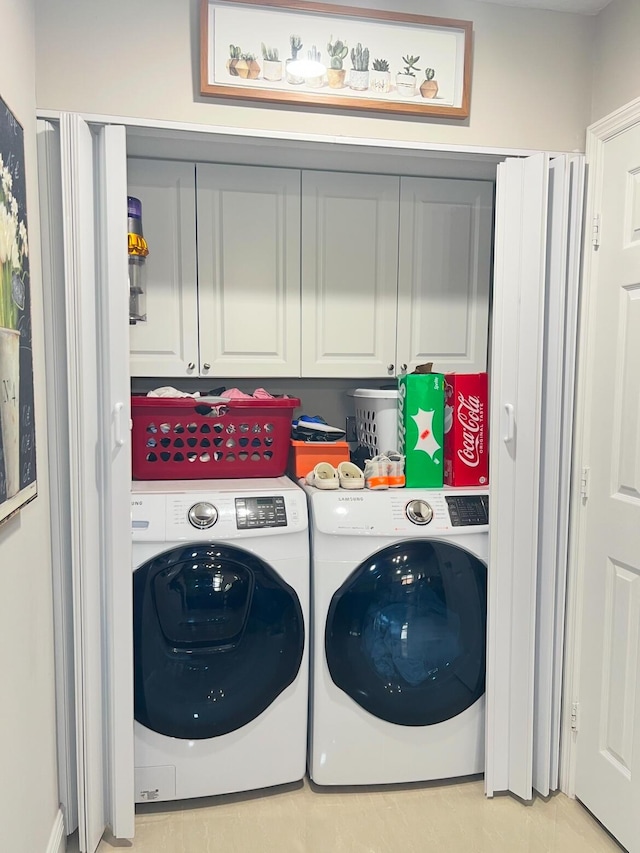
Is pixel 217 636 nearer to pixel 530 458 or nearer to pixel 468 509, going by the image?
pixel 468 509

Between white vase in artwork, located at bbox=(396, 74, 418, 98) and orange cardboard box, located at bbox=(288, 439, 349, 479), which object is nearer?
white vase in artwork, located at bbox=(396, 74, 418, 98)

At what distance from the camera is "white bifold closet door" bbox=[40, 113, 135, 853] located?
5.48 feet

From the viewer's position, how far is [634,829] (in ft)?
5.75

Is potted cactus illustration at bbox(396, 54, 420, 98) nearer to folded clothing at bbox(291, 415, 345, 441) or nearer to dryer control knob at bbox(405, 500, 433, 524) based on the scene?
folded clothing at bbox(291, 415, 345, 441)

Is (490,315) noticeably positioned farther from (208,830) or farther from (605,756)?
(208,830)

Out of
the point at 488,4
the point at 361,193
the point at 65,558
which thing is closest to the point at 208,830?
the point at 65,558

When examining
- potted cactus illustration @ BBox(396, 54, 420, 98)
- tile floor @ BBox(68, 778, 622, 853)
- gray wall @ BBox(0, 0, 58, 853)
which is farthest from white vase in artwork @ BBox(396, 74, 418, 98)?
tile floor @ BBox(68, 778, 622, 853)

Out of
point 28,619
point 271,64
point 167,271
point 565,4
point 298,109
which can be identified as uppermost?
point 565,4

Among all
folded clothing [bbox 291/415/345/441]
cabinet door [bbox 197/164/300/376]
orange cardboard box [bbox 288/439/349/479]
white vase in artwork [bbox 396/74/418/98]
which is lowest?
orange cardboard box [bbox 288/439/349/479]

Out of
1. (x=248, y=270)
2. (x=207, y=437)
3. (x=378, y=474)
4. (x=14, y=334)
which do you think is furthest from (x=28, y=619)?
(x=248, y=270)

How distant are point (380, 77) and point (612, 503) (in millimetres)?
1353

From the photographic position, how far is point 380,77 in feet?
5.84

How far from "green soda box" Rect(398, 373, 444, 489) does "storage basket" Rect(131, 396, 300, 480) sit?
364 millimetres

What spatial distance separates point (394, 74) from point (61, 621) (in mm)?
1762
